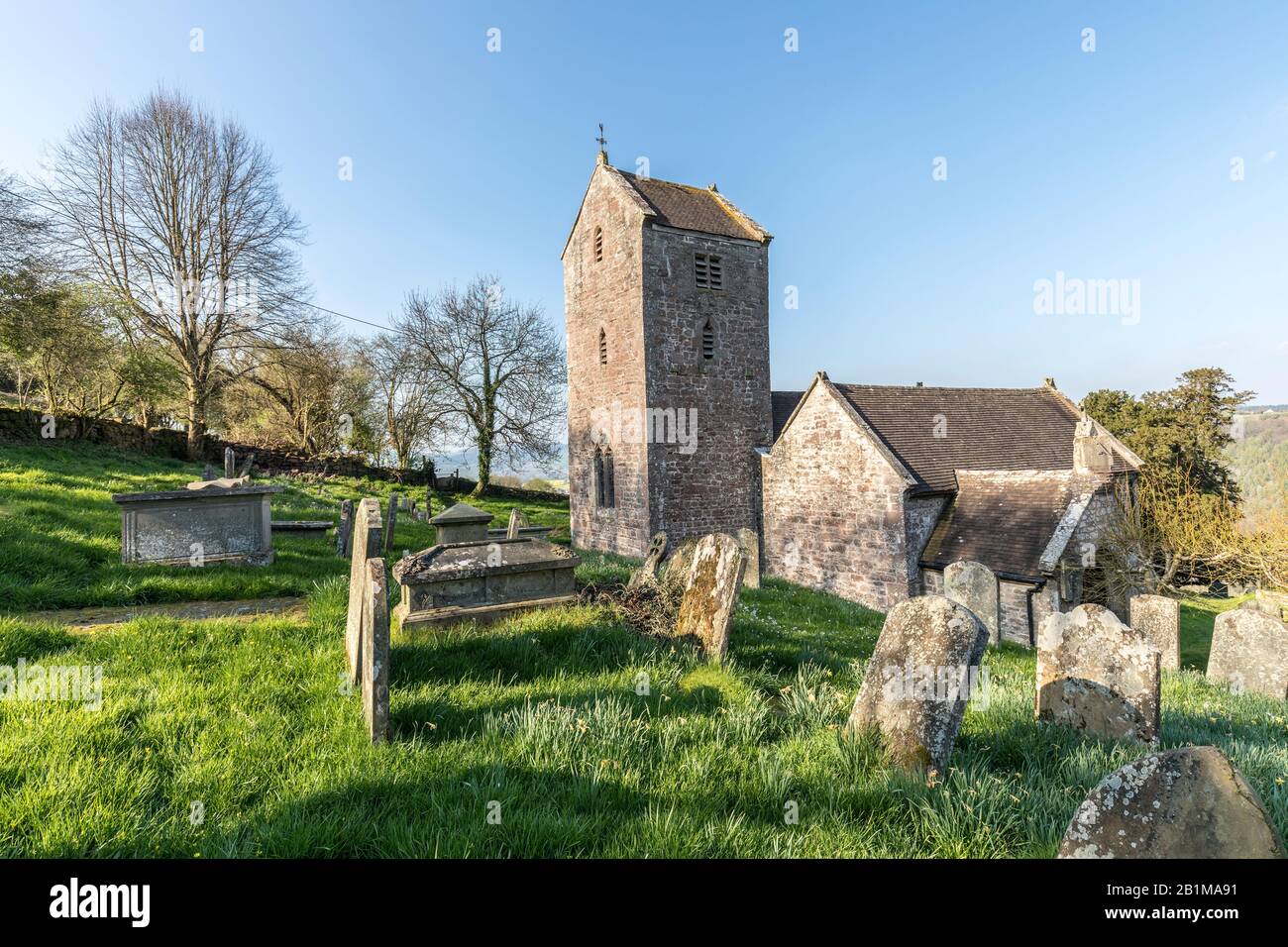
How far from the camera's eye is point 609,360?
1855cm

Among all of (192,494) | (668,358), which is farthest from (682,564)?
(668,358)

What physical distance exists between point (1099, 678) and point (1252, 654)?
5743 millimetres

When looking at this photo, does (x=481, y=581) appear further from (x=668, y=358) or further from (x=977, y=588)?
(x=668, y=358)

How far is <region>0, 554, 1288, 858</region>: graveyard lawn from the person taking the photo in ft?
8.07

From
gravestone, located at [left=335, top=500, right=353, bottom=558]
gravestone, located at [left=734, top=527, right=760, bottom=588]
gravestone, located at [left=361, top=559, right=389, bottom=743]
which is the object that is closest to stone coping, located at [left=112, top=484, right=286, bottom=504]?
gravestone, located at [left=335, top=500, right=353, bottom=558]

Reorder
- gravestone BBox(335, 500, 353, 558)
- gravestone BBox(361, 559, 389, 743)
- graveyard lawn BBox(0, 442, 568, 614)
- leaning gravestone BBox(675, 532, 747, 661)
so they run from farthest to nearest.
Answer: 1. gravestone BBox(335, 500, 353, 558)
2. graveyard lawn BBox(0, 442, 568, 614)
3. leaning gravestone BBox(675, 532, 747, 661)
4. gravestone BBox(361, 559, 389, 743)

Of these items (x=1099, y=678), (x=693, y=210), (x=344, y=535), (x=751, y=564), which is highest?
(x=693, y=210)

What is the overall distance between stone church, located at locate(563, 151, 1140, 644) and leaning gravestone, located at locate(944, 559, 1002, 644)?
2.78m

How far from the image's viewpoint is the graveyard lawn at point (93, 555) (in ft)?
20.7

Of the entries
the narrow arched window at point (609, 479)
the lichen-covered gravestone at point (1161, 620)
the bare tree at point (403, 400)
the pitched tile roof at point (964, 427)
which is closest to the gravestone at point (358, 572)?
the lichen-covered gravestone at point (1161, 620)

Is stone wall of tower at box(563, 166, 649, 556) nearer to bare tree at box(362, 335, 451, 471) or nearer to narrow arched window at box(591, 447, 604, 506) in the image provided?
narrow arched window at box(591, 447, 604, 506)

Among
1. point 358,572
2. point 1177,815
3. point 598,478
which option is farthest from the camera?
point 598,478

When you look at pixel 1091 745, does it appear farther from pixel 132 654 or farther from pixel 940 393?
pixel 940 393
